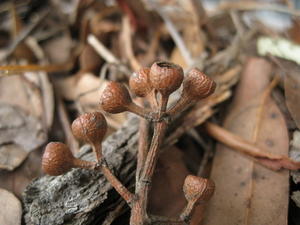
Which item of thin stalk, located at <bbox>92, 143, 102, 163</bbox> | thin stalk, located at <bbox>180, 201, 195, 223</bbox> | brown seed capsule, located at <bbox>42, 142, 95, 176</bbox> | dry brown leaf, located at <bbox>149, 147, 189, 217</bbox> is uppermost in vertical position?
brown seed capsule, located at <bbox>42, 142, 95, 176</bbox>

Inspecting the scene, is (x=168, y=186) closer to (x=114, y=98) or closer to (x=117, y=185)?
(x=117, y=185)

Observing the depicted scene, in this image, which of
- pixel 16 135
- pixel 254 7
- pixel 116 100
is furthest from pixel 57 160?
pixel 254 7

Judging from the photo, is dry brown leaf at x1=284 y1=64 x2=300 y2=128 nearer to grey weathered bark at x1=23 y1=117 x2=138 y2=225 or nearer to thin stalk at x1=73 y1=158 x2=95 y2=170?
grey weathered bark at x1=23 y1=117 x2=138 y2=225

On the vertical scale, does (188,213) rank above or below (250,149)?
above

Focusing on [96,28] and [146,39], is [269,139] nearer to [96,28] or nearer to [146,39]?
[146,39]

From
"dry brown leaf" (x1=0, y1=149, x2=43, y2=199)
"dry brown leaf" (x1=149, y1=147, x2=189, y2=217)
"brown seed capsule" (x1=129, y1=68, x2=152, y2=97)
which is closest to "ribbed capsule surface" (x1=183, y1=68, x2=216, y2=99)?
"brown seed capsule" (x1=129, y1=68, x2=152, y2=97)

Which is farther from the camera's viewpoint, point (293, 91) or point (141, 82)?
point (293, 91)
